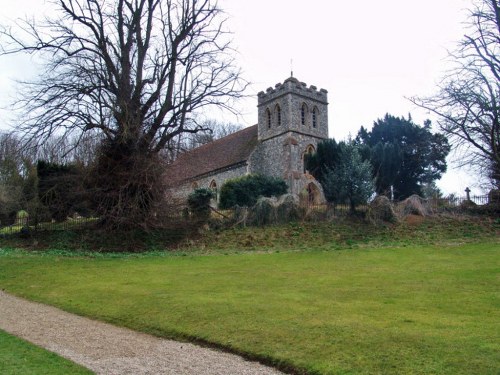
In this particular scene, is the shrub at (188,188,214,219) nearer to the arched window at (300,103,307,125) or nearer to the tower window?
the tower window

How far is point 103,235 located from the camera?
1991 cm

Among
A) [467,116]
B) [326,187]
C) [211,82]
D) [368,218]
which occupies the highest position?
[211,82]

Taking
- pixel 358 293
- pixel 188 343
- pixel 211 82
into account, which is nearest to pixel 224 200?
pixel 211 82

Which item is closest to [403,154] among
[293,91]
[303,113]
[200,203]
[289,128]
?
[303,113]

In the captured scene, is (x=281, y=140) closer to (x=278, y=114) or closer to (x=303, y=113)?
(x=278, y=114)

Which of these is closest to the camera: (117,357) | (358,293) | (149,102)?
(117,357)

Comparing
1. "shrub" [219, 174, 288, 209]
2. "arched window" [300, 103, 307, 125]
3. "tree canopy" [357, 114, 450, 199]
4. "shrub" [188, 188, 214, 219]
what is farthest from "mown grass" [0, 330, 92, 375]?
"arched window" [300, 103, 307, 125]

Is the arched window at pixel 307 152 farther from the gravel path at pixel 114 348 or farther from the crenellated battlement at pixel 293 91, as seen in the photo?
the gravel path at pixel 114 348

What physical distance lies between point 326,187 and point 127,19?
12595 mm

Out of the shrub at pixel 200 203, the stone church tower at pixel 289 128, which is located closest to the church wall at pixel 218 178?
the stone church tower at pixel 289 128

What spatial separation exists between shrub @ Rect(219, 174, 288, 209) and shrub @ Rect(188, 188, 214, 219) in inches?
131

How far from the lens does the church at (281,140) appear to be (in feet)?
109

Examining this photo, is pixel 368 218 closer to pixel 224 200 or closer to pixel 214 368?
pixel 224 200

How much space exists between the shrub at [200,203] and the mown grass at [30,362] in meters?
15.6
